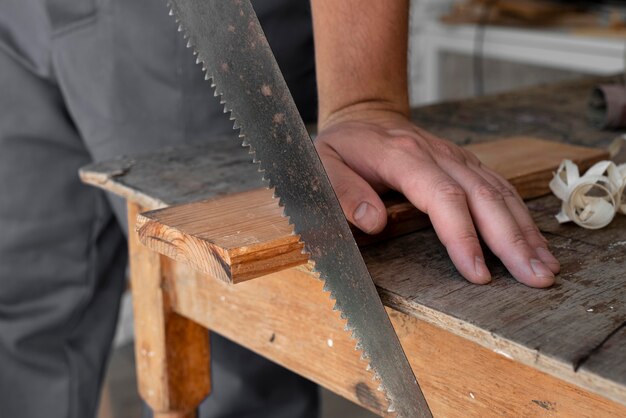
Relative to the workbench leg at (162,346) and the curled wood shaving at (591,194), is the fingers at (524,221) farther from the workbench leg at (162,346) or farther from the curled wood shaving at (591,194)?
the workbench leg at (162,346)

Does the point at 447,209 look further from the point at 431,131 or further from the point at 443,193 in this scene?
the point at 431,131

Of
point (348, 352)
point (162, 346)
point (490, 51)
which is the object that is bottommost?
point (490, 51)

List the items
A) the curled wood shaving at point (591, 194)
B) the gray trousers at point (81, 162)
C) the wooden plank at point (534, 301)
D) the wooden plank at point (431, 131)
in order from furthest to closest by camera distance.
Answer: the gray trousers at point (81, 162) < the wooden plank at point (431, 131) < the curled wood shaving at point (591, 194) < the wooden plank at point (534, 301)

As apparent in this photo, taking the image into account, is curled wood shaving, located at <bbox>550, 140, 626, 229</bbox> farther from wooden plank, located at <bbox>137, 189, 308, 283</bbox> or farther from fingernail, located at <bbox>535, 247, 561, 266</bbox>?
wooden plank, located at <bbox>137, 189, 308, 283</bbox>

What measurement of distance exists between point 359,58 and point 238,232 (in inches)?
10.3

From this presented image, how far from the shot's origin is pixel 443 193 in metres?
0.62

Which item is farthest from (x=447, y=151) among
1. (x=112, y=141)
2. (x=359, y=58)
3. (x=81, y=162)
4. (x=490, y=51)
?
(x=490, y=51)

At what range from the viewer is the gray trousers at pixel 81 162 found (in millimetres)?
1045


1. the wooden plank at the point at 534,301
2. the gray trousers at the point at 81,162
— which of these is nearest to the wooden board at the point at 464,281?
the wooden plank at the point at 534,301

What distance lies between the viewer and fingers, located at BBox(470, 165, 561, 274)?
0.60 metres

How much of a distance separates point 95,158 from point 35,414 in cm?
39

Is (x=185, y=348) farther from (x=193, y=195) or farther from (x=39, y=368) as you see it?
(x=39, y=368)

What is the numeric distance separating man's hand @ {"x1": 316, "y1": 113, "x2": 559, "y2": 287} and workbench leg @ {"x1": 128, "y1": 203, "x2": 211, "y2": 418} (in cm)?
28

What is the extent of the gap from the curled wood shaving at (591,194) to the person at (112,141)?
77 millimetres
